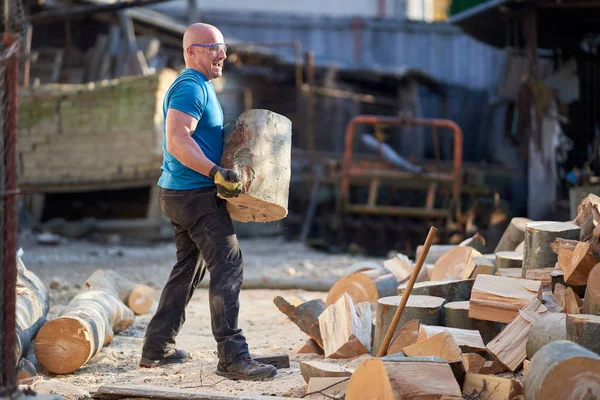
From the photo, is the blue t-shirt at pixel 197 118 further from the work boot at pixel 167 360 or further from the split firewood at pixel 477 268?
the split firewood at pixel 477 268

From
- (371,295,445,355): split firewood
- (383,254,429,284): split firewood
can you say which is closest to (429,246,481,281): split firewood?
(383,254,429,284): split firewood

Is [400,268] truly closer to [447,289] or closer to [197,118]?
[447,289]

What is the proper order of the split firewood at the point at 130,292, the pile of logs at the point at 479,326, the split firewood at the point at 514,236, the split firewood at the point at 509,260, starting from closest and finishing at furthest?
the pile of logs at the point at 479,326 < the split firewood at the point at 509,260 < the split firewood at the point at 514,236 < the split firewood at the point at 130,292

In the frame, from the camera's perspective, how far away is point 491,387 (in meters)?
3.60

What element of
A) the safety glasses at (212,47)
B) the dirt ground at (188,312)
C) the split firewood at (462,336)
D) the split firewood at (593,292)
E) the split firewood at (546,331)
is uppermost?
the safety glasses at (212,47)

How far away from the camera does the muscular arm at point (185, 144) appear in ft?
13.6

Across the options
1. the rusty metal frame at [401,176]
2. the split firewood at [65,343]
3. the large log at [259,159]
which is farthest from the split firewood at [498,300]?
the rusty metal frame at [401,176]

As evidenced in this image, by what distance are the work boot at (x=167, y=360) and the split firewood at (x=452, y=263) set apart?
1748mm

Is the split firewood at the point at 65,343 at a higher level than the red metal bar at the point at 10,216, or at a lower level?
lower

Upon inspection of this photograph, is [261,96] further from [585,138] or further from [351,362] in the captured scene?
[351,362]

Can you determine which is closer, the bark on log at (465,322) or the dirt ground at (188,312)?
the dirt ground at (188,312)

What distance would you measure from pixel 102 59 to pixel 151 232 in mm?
3874

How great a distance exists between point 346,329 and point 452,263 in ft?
3.88

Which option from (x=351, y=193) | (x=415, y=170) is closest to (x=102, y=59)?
(x=351, y=193)
